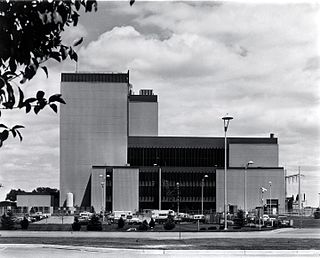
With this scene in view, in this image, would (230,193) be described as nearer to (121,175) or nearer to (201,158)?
(201,158)

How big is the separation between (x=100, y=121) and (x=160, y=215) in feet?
115

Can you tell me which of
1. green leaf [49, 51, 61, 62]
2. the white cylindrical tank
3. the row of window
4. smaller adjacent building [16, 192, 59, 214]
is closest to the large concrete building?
the row of window

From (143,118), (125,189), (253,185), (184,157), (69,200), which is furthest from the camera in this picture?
(143,118)

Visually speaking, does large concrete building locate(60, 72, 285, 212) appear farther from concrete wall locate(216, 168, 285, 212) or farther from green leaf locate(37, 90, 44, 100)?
green leaf locate(37, 90, 44, 100)

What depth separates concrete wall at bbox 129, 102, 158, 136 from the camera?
126188mm

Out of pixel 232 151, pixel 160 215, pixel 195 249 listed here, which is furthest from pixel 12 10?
pixel 232 151

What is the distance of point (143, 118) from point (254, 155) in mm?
23076

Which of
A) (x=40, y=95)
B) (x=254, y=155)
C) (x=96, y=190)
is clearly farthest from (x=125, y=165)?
(x=40, y=95)

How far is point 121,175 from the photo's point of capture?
113 meters

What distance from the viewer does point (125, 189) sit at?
11312 centimetres

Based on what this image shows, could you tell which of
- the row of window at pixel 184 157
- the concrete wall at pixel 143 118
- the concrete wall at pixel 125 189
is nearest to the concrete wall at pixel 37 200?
the concrete wall at pixel 125 189

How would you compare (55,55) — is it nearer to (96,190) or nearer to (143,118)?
(96,190)

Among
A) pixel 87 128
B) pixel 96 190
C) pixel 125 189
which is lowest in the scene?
pixel 96 190

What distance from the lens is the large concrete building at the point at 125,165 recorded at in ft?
372
